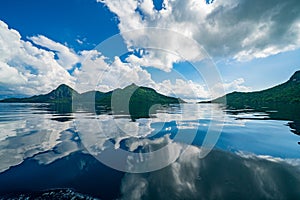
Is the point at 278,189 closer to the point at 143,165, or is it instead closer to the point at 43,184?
the point at 143,165

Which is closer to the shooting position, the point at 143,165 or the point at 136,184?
the point at 136,184

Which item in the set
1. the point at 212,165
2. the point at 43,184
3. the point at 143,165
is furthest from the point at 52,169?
the point at 212,165

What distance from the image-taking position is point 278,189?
704 cm

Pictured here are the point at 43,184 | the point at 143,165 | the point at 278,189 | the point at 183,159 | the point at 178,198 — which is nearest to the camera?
the point at 178,198

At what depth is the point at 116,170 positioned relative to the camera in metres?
9.14

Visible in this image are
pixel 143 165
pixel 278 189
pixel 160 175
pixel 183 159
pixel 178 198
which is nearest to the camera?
pixel 178 198

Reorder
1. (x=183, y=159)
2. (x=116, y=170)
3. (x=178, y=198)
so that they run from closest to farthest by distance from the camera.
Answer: (x=178, y=198), (x=116, y=170), (x=183, y=159)

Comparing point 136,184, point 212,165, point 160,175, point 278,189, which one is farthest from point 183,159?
point 278,189

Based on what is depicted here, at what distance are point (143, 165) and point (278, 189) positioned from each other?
21.7 ft

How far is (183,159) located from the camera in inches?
415

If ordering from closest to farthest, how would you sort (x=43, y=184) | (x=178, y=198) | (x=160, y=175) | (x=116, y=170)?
1. (x=178, y=198)
2. (x=43, y=184)
3. (x=160, y=175)
4. (x=116, y=170)

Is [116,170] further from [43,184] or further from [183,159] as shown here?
[183,159]

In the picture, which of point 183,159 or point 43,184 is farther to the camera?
point 183,159

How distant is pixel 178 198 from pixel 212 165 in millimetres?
4061
